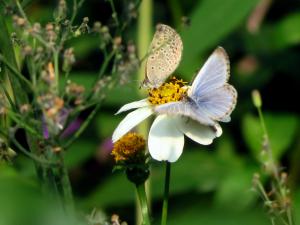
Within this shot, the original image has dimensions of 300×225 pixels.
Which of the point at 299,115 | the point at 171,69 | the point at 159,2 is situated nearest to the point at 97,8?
the point at 159,2

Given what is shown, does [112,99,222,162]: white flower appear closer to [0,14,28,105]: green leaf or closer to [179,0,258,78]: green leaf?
[0,14,28,105]: green leaf

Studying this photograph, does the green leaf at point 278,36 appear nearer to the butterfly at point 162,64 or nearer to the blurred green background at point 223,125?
the blurred green background at point 223,125

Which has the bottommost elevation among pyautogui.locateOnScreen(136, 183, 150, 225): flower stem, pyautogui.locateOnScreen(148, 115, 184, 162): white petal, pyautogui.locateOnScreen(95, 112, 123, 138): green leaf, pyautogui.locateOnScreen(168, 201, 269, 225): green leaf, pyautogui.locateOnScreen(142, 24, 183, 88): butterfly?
pyautogui.locateOnScreen(95, 112, 123, 138): green leaf

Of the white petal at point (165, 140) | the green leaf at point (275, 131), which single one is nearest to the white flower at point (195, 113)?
the white petal at point (165, 140)

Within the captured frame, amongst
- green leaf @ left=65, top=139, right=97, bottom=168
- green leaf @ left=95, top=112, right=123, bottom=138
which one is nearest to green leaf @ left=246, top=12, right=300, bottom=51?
green leaf @ left=95, top=112, right=123, bottom=138

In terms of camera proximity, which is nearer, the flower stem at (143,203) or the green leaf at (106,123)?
the flower stem at (143,203)

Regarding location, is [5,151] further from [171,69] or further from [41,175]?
[171,69]
